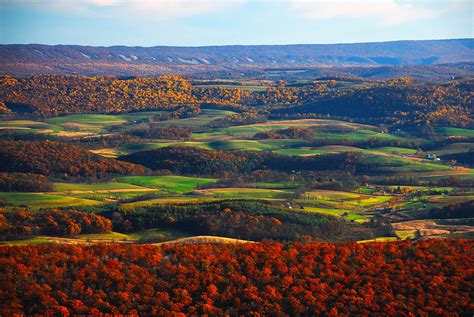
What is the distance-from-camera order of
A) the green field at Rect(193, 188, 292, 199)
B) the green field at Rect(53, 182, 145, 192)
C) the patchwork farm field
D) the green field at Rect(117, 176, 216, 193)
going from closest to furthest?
the patchwork farm field, the green field at Rect(193, 188, 292, 199), the green field at Rect(53, 182, 145, 192), the green field at Rect(117, 176, 216, 193)

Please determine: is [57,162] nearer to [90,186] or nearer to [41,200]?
[90,186]

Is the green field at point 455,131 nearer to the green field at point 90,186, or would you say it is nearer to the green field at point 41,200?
the green field at point 90,186

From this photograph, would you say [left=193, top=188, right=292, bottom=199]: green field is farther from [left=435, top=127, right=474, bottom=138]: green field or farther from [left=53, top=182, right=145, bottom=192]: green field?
[left=435, top=127, right=474, bottom=138]: green field

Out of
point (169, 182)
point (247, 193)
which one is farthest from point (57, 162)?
point (247, 193)

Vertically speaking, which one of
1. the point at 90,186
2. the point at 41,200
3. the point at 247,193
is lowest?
the point at 90,186

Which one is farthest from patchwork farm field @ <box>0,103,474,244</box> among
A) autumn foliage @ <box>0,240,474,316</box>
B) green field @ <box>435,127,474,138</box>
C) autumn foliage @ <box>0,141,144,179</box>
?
autumn foliage @ <box>0,240,474,316</box>

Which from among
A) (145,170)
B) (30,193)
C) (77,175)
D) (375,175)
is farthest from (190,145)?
(30,193)

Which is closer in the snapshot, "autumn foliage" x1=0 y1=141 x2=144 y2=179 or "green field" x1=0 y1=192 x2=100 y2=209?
"green field" x1=0 y1=192 x2=100 y2=209

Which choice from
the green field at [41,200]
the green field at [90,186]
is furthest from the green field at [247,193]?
the green field at [41,200]
